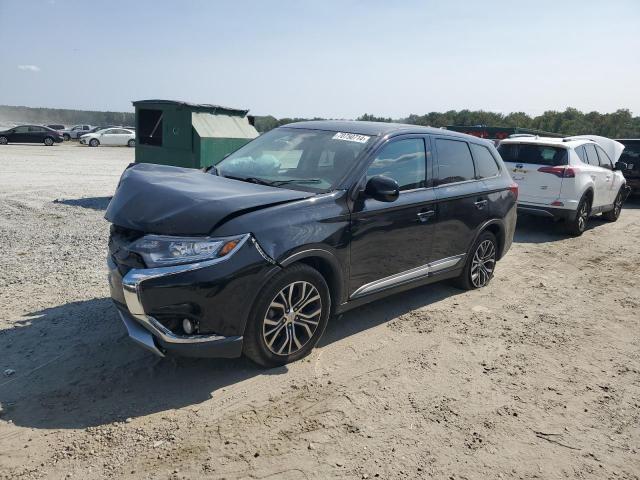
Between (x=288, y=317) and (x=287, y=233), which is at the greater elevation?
(x=287, y=233)

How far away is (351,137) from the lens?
4.70 m

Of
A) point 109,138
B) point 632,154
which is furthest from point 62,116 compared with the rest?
point 632,154

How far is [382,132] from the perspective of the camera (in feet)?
15.5

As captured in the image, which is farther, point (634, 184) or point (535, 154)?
point (634, 184)

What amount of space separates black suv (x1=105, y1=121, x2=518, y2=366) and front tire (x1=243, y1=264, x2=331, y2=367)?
10 millimetres

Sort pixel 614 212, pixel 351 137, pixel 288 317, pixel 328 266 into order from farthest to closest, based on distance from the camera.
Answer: pixel 614 212 → pixel 351 137 → pixel 328 266 → pixel 288 317

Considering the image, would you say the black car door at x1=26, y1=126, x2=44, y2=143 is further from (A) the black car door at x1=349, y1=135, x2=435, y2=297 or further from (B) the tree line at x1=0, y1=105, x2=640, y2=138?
(A) the black car door at x1=349, y1=135, x2=435, y2=297

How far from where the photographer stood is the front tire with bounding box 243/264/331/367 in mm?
3627

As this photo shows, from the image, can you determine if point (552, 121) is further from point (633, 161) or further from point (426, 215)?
point (426, 215)

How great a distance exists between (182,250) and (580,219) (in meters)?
8.44

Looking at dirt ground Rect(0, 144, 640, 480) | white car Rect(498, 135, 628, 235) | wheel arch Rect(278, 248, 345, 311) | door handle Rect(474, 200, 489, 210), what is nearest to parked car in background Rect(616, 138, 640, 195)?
white car Rect(498, 135, 628, 235)

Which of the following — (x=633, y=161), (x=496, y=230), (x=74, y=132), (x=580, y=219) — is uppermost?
(x=74, y=132)

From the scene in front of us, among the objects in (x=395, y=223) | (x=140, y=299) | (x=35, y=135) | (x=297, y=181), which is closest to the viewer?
(x=140, y=299)

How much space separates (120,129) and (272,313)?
120 feet
